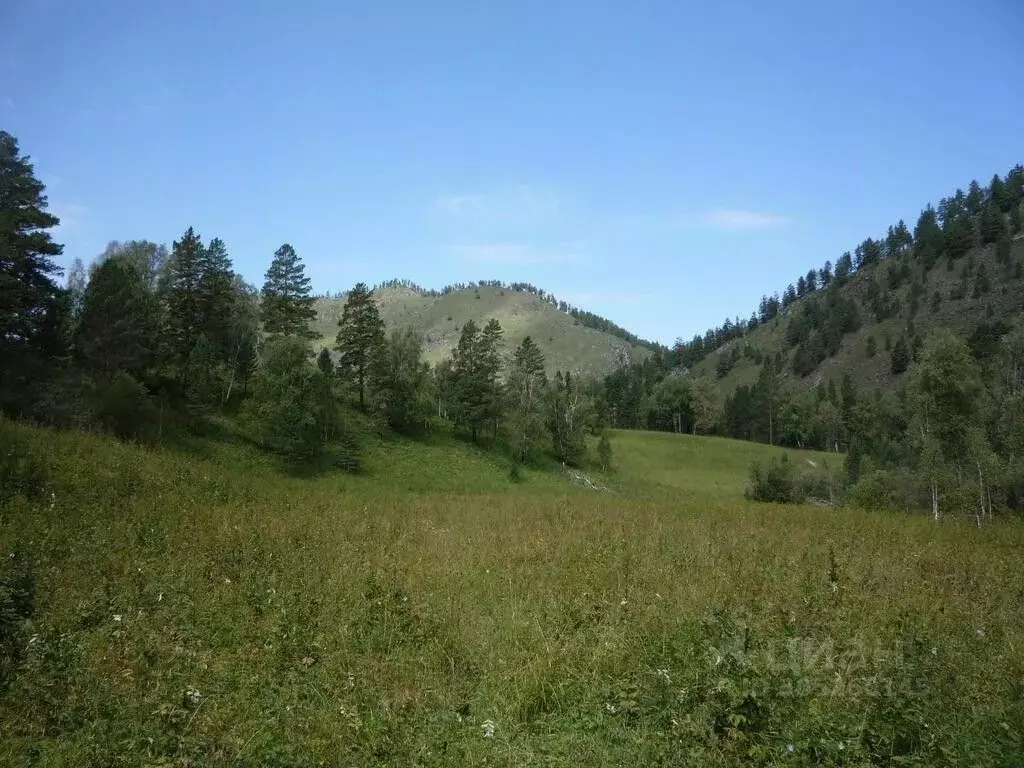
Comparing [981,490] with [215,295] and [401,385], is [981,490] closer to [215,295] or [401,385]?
[401,385]

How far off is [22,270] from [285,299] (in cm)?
2117

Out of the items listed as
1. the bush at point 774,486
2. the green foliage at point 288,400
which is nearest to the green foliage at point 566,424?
the bush at point 774,486

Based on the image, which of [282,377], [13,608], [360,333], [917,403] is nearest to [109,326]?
[282,377]

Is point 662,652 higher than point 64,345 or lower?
lower

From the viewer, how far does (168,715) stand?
4648mm

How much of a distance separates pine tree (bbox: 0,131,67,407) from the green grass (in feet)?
90.5

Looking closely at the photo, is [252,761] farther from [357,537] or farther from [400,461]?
[400,461]

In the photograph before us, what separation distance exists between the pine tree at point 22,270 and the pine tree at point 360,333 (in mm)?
24076

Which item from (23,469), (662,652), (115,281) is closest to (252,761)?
(662,652)

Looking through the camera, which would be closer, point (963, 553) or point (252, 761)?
point (252, 761)

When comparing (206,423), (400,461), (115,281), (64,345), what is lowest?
(400,461)

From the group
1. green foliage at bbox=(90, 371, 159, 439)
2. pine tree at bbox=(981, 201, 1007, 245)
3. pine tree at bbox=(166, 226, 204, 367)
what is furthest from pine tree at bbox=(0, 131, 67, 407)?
pine tree at bbox=(981, 201, 1007, 245)

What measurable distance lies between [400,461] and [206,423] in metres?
16.2

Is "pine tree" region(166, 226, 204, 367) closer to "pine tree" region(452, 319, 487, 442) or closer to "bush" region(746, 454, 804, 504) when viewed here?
"pine tree" region(452, 319, 487, 442)
